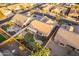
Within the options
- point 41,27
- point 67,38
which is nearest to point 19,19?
point 41,27

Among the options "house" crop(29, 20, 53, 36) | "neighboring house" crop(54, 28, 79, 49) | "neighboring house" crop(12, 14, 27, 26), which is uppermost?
"neighboring house" crop(12, 14, 27, 26)

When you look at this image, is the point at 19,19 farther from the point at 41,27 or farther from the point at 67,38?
the point at 67,38

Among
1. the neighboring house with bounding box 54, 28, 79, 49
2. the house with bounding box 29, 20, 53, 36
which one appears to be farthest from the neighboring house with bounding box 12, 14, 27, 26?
the neighboring house with bounding box 54, 28, 79, 49

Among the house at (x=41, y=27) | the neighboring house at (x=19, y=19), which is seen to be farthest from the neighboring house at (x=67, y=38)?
the neighboring house at (x=19, y=19)

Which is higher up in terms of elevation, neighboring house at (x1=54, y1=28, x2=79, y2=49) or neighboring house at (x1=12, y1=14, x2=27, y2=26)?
neighboring house at (x1=12, y1=14, x2=27, y2=26)

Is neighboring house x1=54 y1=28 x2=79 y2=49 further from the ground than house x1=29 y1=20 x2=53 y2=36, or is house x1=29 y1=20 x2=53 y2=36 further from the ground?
house x1=29 y1=20 x2=53 y2=36

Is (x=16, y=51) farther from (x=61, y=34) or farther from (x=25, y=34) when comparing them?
(x=61, y=34)

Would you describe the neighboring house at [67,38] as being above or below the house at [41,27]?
below

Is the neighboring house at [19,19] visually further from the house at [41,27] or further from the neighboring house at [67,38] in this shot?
the neighboring house at [67,38]

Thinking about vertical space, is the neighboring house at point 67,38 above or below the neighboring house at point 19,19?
below

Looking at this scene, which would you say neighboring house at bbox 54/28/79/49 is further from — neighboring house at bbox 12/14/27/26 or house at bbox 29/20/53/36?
neighboring house at bbox 12/14/27/26

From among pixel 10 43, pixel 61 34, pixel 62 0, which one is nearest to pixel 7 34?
pixel 10 43

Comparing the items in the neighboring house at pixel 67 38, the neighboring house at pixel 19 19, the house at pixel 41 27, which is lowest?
the neighboring house at pixel 67 38
